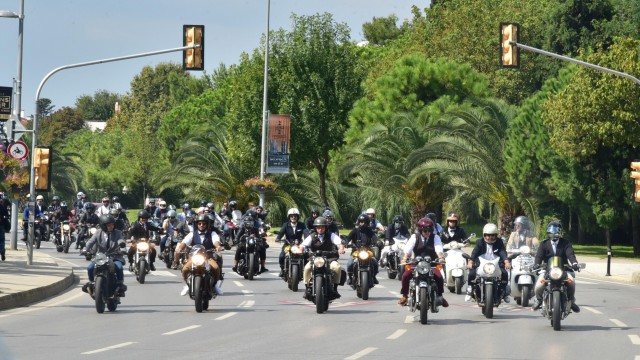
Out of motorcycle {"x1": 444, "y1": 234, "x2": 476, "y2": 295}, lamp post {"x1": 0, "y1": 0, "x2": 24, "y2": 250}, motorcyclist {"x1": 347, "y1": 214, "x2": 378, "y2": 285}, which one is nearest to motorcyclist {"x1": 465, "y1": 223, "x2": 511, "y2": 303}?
motorcycle {"x1": 444, "y1": 234, "x2": 476, "y2": 295}

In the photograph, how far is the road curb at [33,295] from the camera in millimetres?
22469

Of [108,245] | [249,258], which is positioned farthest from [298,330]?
[249,258]

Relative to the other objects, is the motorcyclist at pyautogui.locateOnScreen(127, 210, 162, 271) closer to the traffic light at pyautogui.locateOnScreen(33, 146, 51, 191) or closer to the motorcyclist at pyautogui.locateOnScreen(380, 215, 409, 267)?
the traffic light at pyautogui.locateOnScreen(33, 146, 51, 191)

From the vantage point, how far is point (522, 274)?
74.9 feet

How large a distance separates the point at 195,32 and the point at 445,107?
106 ft

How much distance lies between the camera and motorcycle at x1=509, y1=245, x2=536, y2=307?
22.8m

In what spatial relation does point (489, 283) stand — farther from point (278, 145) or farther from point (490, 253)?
point (278, 145)

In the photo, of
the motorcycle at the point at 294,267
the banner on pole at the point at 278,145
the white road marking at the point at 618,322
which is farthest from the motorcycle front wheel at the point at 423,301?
the banner on pole at the point at 278,145

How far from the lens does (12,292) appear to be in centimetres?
2342

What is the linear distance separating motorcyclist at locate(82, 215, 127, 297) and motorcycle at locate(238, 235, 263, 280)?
839cm

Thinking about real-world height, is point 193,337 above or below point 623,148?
below

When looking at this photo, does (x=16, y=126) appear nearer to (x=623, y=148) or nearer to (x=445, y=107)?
(x=623, y=148)

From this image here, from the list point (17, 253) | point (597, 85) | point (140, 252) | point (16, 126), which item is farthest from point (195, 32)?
point (597, 85)

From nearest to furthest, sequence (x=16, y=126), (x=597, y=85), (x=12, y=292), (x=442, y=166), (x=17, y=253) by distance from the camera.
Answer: (x=12, y=292)
(x=16, y=126)
(x=17, y=253)
(x=597, y=85)
(x=442, y=166)
